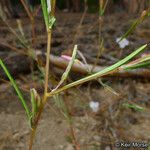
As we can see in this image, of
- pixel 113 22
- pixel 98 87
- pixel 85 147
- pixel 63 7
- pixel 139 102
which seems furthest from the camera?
pixel 63 7

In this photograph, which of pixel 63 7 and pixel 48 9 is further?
pixel 63 7

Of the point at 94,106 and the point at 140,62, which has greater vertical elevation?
the point at 140,62

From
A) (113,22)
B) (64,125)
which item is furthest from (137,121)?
(113,22)

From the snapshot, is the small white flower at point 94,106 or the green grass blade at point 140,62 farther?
the small white flower at point 94,106

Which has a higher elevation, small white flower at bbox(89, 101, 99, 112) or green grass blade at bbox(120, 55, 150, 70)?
green grass blade at bbox(120, 55, 150, 70)

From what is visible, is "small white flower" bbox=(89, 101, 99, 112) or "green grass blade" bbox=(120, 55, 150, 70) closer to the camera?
"green grass blade" bbox=(120, 55, 150, 70)

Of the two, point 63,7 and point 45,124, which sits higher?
point 45,124

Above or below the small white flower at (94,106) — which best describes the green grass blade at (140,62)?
above

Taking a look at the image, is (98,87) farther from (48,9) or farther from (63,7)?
(63,7)

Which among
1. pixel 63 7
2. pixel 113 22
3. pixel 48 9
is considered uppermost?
pixel 48 9

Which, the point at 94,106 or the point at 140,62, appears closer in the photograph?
the point at 140,62

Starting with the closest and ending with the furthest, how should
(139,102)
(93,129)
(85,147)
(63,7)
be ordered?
(85,147)
(93,129)
(139,102)
(63,7)
